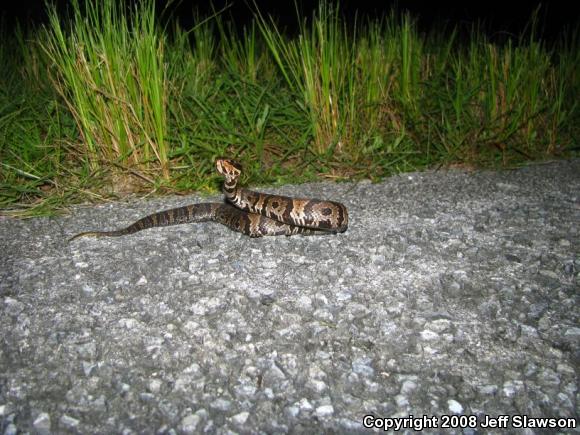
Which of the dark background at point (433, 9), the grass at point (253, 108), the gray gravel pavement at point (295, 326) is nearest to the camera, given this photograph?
the gray gravel pavement at point (295, 326)

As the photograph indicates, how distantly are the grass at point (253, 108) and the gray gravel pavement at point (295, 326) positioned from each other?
2.47 ft

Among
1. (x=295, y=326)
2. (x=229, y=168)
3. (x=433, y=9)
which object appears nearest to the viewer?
(x=295, y=326)

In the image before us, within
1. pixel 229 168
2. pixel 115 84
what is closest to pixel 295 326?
pixel 229 168

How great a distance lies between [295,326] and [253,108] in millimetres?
3418

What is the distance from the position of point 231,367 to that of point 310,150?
3466mm

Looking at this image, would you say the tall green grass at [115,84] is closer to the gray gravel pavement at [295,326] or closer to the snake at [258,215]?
the gray gravel pavement at [295,326]

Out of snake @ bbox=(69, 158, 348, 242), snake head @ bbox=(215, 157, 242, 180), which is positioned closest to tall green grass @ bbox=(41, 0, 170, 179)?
snake @ bbox=(69, 158, 348, 242)

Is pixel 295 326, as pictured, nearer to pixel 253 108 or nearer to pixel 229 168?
pixel 229 168

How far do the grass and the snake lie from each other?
73 centimetres

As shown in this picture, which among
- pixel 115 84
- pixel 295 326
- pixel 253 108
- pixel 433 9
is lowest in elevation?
pixel 295 326

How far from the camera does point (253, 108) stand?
5641 mm

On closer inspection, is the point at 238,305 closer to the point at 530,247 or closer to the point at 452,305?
the point at 452,305

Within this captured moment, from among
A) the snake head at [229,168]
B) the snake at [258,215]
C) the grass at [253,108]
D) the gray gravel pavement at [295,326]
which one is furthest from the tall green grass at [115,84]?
the snake head at [229,168]

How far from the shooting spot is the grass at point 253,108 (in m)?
4.53
